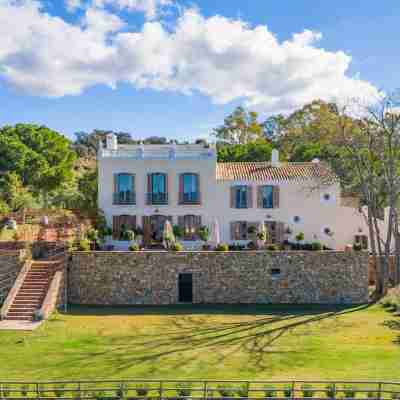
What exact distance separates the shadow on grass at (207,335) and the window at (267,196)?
7.56 m

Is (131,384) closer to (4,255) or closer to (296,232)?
(4,255)

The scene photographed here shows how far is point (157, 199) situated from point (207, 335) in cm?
1198

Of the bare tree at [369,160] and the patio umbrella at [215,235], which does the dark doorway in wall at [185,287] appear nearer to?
the patio umbrella at [215,235]

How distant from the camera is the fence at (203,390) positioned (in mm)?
13125

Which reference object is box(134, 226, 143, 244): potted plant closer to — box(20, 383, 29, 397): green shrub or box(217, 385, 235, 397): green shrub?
box(20, 383, 29, 397): green shrub

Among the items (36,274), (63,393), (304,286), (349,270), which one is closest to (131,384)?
(63,393)

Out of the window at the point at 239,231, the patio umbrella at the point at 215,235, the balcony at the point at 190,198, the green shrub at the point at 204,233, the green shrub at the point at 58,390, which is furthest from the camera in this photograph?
the window at the point at 239,231

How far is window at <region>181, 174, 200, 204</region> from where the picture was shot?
29.8 meters

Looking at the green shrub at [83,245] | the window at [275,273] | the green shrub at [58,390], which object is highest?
the green shrub at [83,245]

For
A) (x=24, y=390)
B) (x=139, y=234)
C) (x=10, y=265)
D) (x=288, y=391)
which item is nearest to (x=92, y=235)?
(x=139, y=234)

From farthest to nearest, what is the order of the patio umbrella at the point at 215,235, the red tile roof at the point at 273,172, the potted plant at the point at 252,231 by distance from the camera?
the red tile roof at the point at 273,172, the potted plant at the point at 252,231, the patio umbrella at the point at 215,235

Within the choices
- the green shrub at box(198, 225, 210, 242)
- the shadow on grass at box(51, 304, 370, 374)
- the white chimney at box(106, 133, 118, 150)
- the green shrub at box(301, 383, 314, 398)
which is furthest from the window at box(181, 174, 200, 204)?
the green shrub at box(301, 383, 314, 398)

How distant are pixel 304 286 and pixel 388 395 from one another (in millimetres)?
11542

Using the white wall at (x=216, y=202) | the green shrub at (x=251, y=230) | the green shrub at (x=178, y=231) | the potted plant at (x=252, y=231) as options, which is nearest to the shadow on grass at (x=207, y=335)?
the green shrub at (x=178, y=231)
